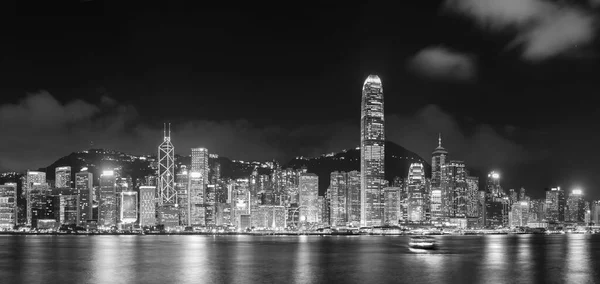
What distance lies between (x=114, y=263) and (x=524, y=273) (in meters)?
36.8

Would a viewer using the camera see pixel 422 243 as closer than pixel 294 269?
No

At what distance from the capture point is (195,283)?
4803cm

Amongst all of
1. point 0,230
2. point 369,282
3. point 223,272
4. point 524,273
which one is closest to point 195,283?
point 223,272

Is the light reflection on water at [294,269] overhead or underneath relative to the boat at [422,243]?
overhead

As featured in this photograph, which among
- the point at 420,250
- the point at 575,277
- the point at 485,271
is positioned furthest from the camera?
the point at 420,250

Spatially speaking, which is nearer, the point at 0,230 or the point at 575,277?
the point at 575,277

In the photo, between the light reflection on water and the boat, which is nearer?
the light reflection on water

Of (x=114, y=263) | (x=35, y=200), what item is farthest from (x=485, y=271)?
(x=35, y=200)

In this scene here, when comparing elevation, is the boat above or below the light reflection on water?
below

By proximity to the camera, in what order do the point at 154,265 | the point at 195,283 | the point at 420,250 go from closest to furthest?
the point at 195,283, the point at 154,265, the point at 420,250

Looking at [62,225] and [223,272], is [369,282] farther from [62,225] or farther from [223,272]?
[62,225]

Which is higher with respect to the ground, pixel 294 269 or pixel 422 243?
pixel 294 269

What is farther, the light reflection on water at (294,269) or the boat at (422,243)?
the boat at (422,243)

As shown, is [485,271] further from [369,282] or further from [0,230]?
[0,230]
